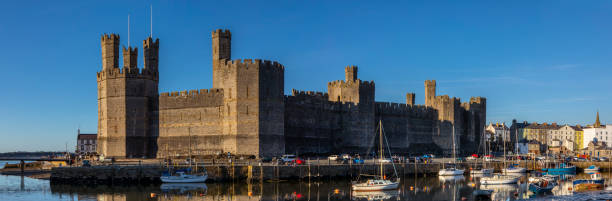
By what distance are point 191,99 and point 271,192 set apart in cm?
1858

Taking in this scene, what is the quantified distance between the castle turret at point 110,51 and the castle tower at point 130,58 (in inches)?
28.1

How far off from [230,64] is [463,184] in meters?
21.4

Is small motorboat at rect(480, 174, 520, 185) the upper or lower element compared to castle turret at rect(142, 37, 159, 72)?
lower

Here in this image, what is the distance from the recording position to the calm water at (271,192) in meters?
39.0

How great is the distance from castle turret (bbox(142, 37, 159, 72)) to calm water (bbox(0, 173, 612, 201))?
1670cm

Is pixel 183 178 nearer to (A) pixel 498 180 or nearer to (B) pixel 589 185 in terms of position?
(A) pixel 498 180

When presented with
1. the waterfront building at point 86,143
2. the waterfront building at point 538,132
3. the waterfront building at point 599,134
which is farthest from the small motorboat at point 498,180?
the waterfront building at point 538,132

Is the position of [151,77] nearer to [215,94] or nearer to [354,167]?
[215,94]

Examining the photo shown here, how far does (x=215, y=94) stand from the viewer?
2165 inches

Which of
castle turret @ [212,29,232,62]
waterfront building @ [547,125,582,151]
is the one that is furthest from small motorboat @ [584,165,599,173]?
waterfront building @ [547,125,582,151]

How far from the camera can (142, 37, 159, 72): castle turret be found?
198 feet

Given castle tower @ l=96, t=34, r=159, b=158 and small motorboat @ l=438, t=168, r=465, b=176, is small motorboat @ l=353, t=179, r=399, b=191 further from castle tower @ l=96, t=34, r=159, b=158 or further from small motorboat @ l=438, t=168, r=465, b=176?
castle tower @ l=96, t=34, r=159, b=158

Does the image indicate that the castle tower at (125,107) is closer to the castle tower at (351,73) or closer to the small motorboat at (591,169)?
the castle tower at (351,73)

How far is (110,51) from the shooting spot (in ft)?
191
